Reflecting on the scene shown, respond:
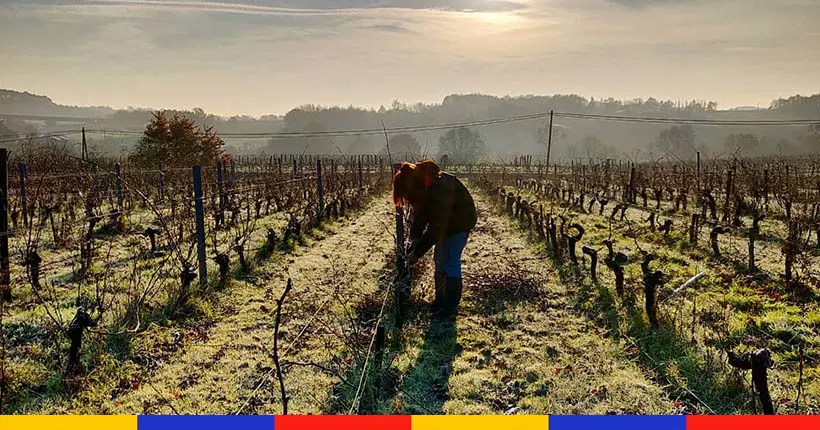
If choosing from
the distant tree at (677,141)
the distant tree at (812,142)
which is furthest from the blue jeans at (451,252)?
the distant tree at (677,141)

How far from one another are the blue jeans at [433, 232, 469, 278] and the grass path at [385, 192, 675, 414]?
1.52 feet

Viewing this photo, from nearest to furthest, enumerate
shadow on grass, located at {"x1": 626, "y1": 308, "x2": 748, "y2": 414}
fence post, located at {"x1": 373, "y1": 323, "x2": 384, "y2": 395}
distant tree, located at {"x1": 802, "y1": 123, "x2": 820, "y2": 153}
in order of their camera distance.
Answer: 1. shadow on grass, located at {"x1": 626, "y1": 308, "x2": 748, "y2": 414}
2. fence post, located at {"x1": 373, "y1": 323, "x2": 384, "y2": 395}
3. distant tree, located at {"x1": 802, "y1": 123, "x2": 820, "y2": 153}

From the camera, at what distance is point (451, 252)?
4426 mm

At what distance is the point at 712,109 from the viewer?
119 m

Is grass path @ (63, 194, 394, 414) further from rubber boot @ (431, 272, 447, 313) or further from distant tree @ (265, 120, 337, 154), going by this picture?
distant tree @ (265, 120, 337, 154)

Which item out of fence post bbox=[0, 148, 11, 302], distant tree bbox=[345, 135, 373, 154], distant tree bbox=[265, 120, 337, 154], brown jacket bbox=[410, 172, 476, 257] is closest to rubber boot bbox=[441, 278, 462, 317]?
brown jacket bbox=[410, 172, 476, 257]

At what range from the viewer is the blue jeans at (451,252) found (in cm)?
441

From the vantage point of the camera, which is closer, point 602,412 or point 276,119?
point 602,412

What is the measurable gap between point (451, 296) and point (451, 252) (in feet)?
1.35

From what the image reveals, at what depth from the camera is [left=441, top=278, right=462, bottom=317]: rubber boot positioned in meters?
4.52

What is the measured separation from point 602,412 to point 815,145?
7457 cm

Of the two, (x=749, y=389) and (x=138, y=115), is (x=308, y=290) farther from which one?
(x=138, y=115)

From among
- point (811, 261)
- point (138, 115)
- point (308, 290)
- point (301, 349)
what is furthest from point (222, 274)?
point (138, 115)

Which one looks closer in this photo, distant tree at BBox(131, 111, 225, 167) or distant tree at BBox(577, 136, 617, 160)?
distant tree at BBox(131, 111, 225, 167)
